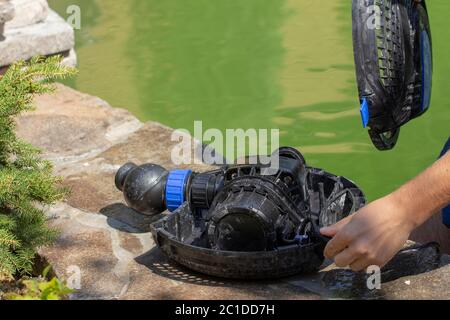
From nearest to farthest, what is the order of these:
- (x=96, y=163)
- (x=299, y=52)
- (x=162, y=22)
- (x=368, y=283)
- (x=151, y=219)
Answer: (x=368, y=283) < (x=151, y=219) < (x=96, y=163) < (x=299, y=52) < (x=162, y=22)

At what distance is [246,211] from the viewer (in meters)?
2.90

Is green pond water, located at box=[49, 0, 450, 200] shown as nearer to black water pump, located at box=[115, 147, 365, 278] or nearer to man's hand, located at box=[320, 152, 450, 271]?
black water pump, located at box=[115, 147, 365, 278]

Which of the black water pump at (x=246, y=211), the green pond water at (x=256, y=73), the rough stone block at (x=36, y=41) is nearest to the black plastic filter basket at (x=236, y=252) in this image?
the black water pump at (x=246, y=211)

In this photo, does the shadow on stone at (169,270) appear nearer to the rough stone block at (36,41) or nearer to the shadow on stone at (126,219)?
the shadow on stone at (126,219)

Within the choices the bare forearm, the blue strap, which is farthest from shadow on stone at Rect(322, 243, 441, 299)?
the blue strap

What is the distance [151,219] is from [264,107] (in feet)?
6.84

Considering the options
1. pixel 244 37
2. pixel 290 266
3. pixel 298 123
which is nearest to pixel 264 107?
pixel 298 123

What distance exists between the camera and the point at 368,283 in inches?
115

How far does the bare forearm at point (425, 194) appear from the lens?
2600 mm

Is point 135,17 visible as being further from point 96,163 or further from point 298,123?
point 96,163

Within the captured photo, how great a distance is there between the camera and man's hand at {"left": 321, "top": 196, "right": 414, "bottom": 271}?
8.48ft

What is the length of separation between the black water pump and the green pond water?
138cm

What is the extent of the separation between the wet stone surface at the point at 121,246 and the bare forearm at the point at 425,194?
0.37 m
